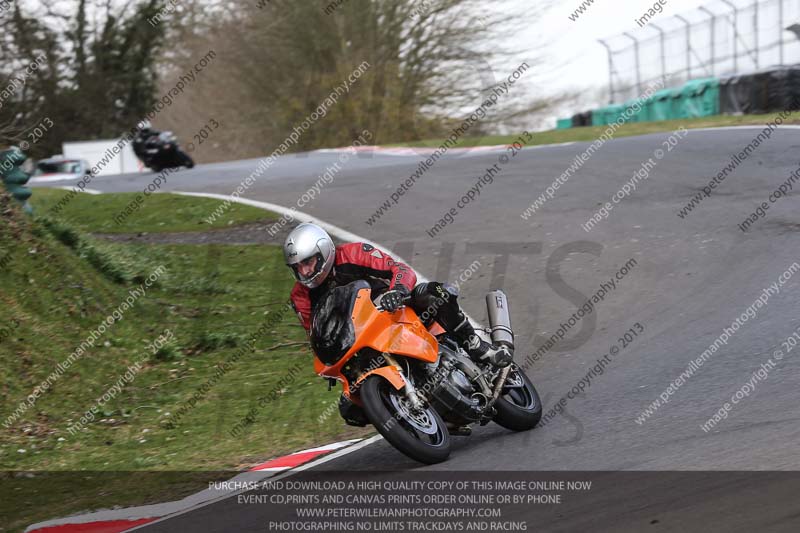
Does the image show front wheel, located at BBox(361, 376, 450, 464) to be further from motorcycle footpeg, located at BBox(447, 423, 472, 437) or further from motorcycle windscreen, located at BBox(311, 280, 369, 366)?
motorcycle windscreen, located at BBox(311, 280, 369, 366)

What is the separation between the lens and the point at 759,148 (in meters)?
16.8

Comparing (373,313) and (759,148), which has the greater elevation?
(373,313)

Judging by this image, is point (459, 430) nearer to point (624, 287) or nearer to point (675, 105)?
point (624, 287)

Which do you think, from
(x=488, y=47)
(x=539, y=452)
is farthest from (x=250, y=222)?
(x=488, y=47)

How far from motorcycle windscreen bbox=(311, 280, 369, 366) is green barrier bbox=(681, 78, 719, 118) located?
23073 millimetres

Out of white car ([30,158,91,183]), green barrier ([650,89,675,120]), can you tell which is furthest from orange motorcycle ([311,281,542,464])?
white car ([30,158,91,183])

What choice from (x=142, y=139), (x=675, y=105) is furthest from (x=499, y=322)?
(x=675, y=105)

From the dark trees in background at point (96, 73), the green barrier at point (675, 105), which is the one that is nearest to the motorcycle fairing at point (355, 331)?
the green barrier at point (675, 105)

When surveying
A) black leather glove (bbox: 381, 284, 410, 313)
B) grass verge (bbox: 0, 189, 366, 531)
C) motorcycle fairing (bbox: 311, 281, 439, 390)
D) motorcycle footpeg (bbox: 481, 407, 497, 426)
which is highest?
black leather glove (bbox: 381, 284, 410, 313)

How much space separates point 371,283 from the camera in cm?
705

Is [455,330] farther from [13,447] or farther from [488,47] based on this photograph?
[488,47]

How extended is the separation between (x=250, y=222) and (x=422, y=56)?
23.7 m

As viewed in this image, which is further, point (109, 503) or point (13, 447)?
point (13, 447)

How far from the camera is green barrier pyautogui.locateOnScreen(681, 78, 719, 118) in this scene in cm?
2778
